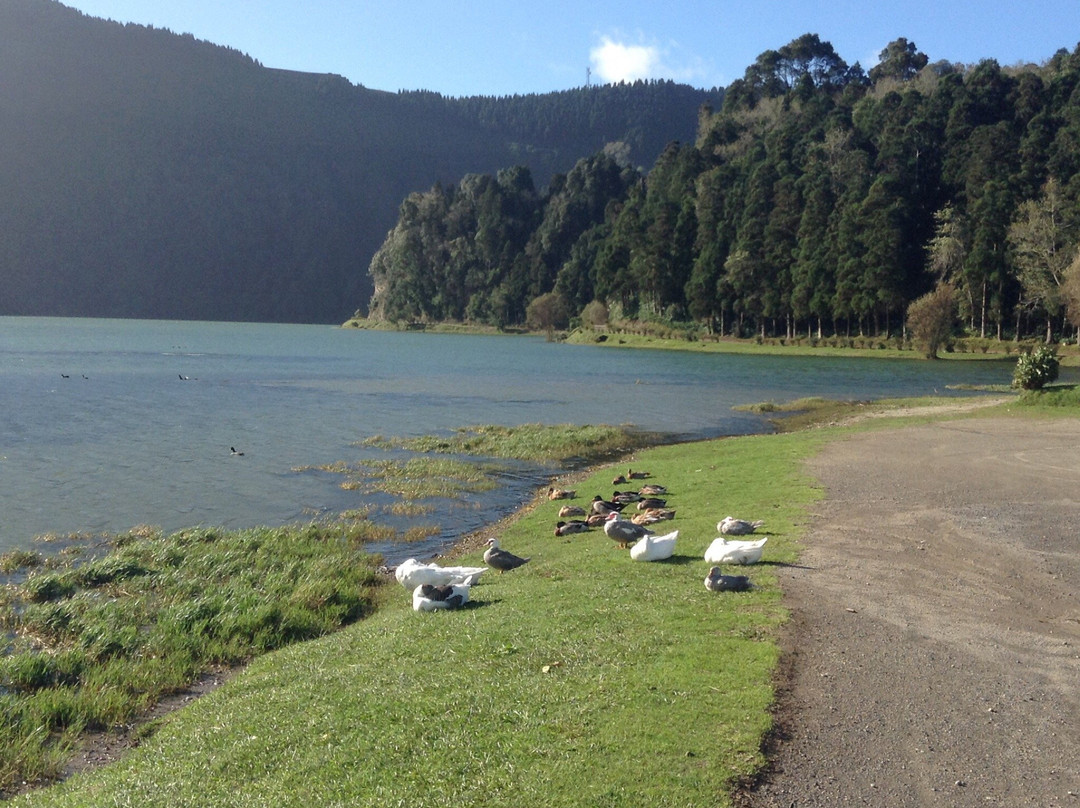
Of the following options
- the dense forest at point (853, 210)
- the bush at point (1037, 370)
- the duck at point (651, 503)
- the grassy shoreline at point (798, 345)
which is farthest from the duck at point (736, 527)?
the grassy shoreline at point (798, 345)

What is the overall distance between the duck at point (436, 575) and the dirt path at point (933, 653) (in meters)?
4.38

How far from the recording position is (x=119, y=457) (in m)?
29.1

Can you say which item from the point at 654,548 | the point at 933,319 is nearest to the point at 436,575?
the point at 654,548

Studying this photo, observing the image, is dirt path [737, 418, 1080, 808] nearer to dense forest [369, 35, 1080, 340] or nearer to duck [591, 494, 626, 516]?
duck [591, 494, 626, 516]

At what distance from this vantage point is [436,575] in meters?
13.3

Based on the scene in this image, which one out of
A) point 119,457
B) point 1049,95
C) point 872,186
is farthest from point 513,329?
point 119,457

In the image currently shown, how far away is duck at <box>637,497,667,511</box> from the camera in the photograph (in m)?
18.3

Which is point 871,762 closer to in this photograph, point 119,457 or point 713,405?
point 119,457

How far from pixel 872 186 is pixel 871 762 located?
326 feet

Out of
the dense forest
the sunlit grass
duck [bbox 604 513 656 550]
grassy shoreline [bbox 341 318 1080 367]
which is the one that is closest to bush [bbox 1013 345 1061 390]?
duck [bbox 604 513 656 550]

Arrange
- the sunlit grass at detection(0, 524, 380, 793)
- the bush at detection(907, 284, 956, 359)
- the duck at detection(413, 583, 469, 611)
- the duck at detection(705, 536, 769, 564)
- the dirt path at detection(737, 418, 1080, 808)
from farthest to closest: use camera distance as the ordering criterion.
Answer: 1. the bush at detection(907, 284, 956, 359)
2. the duck at detection(705, 536, 769, 564)
3. the duck at detection(413, 583, 469, 611)
4. the sunlit grass at detection(0, 524, 380, 793)
5. the dirt path at detection(737, 418, 1080, 808)

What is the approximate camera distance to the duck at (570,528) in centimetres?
1721

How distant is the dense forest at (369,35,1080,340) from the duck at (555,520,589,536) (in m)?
62.6

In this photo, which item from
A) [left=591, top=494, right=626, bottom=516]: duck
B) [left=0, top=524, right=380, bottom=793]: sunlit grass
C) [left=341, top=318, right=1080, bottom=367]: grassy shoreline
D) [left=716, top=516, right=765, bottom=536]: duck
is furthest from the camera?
[left=341, top=318, right=1080, bottom=367]: grassy shoreline
